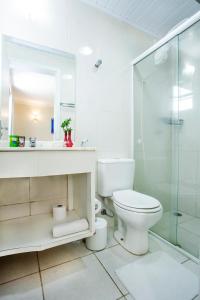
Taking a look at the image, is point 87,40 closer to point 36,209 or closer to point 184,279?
point 36,209

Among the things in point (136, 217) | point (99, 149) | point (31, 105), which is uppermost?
point (31, 105)

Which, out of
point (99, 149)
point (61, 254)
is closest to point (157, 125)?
point (99, 149)

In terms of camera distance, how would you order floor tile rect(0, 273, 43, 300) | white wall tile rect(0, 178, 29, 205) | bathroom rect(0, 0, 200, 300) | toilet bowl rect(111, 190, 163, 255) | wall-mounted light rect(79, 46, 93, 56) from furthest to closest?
wall-mounted light rect(79, 46, 93, 56), white wall tile rect(0, 178, 29, 205), toilet bowl rect(111, 190, 163, 255), bathroom rect(0, 0, 200, 300), floor tile rect(0, 273, 43, 300)

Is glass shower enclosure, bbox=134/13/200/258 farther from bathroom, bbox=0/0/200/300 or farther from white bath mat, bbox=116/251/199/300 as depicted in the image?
white bath mat, bbox=116/251/199/300

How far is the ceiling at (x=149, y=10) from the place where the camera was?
64.9 inches

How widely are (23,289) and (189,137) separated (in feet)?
6.17

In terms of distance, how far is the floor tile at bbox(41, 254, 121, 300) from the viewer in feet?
2.96

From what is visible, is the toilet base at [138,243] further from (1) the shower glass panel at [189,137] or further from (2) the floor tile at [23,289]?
(2) the floor tile at [23,289]

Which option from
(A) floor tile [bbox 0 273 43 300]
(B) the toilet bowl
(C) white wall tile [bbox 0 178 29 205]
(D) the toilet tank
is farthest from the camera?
(D) the toilet tank

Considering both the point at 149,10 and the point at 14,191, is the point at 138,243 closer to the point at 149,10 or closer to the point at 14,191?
the point at 14,191

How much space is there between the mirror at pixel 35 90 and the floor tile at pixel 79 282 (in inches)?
39.6

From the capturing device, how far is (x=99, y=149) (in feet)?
5.55

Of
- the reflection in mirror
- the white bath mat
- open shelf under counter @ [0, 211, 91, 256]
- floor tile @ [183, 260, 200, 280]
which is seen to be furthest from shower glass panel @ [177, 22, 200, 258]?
the reflection in mirror

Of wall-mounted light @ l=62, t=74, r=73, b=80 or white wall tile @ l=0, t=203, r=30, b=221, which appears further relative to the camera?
wall-mounted light @ l=62, t=74, r=73, b=80
